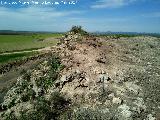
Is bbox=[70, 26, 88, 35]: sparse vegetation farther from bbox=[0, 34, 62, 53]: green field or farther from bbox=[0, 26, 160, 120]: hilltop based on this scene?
bbox=[0, 34, 62, 53]: green field

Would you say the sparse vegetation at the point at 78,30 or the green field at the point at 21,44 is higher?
the sparse vegetation at the point at 78,30

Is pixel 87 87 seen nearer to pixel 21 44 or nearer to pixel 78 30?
pixel 78 30

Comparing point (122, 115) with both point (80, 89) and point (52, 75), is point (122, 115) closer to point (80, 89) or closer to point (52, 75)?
point (80, 89)

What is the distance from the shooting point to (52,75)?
17.6 m

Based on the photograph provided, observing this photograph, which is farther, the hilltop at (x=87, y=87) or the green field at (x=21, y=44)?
the green field at (x=21, y=44)

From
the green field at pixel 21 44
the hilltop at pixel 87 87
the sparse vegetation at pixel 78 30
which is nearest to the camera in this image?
the hilltop at pixel 87 87

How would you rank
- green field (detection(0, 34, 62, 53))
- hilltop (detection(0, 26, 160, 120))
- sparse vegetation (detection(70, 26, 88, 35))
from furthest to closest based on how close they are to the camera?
green field (detection(0, 34, 62, 53))
sparse vegetation (detection(70, 26, 88, 35))
hilltop (detection(0, 26, 160, 120))

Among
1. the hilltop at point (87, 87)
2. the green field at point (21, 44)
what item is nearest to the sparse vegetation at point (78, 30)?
the hilltop at point (87, 87)

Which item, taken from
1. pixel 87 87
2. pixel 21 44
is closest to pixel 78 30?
pixel 87 87

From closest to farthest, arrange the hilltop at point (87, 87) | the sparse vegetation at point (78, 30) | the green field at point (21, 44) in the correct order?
the hilltop at point (87, 87), the sparse vegetation at point (78, 30), the green field at point (21, 44)

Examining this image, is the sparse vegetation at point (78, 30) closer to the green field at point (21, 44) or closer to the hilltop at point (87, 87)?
the hilltop at point (87, 87)

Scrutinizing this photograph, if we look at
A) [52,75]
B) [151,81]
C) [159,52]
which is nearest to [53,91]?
[52,75]

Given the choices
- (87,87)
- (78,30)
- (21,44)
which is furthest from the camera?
(21,44)

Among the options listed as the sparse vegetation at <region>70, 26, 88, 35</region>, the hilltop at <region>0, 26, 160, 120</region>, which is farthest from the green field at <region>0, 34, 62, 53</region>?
the hilltop at <region>0, 26, 160, 120</region>
